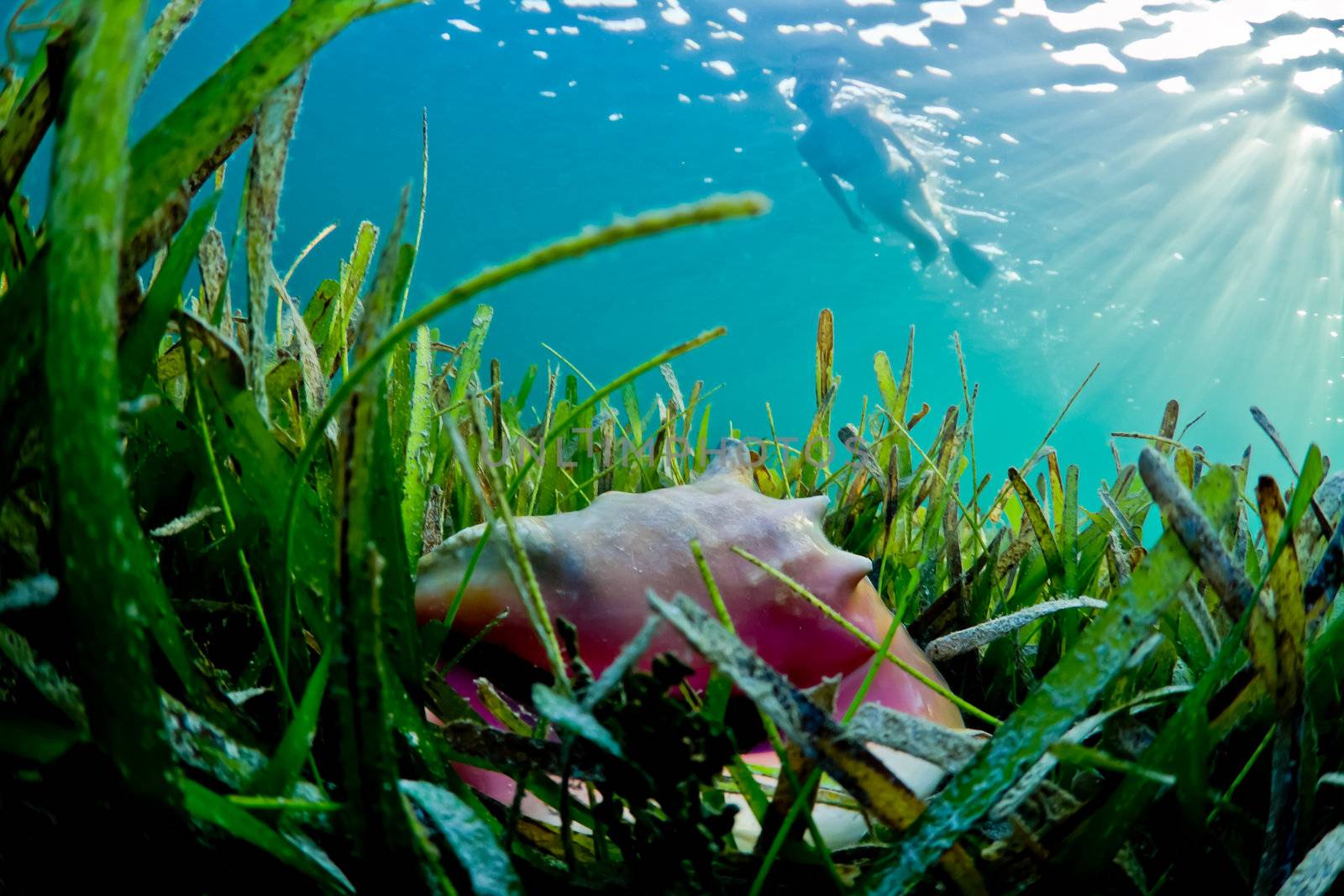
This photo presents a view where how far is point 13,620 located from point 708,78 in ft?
69.9

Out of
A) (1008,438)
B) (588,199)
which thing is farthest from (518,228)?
(1008,438)

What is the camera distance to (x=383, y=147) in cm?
3434

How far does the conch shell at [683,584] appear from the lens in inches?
24.4

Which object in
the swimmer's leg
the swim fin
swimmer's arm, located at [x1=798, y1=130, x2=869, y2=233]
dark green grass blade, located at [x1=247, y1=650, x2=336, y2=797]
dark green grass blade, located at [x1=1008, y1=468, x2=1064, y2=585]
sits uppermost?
dark green grass blade, located at [x1=247, y1=650, x2=336, y2=797]

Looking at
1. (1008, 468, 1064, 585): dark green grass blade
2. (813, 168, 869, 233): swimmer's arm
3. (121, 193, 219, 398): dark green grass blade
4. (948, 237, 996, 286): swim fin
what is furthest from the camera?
(948, 237, 996, 286): swim fin

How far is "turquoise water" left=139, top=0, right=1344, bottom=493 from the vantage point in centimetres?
1517

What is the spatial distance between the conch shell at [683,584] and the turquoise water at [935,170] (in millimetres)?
5688

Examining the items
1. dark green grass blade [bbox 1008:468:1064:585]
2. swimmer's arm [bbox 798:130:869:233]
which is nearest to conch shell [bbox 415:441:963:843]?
dark green grass blade [bbox 1008:468:1064:585]

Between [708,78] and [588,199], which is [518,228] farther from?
[708,78]

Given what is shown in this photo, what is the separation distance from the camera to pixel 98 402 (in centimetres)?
24

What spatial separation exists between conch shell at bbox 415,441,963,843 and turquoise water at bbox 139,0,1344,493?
5688 millimetres

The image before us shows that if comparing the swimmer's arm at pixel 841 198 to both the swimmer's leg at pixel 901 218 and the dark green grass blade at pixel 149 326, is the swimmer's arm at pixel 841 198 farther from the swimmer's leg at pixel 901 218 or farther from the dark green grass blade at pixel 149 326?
the dark green grass blade at pixel 149 326

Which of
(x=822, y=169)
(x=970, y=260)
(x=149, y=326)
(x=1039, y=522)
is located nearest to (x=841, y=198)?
(x=822, y=169)

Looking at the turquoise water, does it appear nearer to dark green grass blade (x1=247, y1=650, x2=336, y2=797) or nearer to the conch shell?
the conch shell
